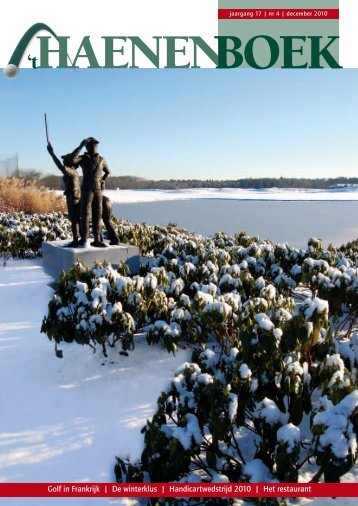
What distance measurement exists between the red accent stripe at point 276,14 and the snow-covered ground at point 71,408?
142 inches

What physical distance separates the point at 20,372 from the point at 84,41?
3488 mm

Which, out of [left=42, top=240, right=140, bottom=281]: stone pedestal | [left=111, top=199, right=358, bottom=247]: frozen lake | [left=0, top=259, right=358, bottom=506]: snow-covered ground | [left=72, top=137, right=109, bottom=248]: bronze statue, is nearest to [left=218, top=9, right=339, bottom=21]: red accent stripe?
[left=0, top=259, right=358, bottom=506]: snow-covered ground

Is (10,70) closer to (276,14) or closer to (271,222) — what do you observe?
(276,14)

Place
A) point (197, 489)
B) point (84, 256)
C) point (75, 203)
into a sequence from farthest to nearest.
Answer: point (75, 203) < point (84, 256) < point (197, 489)

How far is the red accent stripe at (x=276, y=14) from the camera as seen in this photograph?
11.3ft

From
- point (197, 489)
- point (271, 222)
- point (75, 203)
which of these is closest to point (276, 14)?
point (197, 489)

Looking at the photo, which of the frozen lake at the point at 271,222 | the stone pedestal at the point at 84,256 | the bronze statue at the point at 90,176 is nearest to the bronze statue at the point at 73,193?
the stone pedestal at the point at 84,256

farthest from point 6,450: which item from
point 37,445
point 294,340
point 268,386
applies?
point 294,340

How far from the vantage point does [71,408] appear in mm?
3590

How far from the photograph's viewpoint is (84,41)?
362cm

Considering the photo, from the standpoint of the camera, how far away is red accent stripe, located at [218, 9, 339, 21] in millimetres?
3434

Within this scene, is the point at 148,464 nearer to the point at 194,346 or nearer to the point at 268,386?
the point at 268,386

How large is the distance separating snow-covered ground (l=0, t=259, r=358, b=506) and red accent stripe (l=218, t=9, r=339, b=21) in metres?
3.59

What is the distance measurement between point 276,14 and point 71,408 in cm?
404
